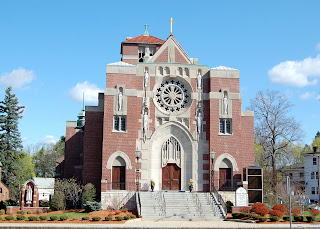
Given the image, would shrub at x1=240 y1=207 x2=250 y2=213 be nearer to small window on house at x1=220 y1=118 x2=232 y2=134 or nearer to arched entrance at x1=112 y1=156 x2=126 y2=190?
small window on house at x1=220 y1=118 x2=232 y2=134

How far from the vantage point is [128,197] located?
36438 millimetres

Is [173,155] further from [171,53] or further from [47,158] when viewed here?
Result: [47,158]

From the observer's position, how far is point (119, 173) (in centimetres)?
3859

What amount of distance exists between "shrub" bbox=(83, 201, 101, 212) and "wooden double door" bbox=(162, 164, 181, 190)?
680cm

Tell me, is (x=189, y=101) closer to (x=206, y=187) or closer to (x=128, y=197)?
(x=206, y=187)

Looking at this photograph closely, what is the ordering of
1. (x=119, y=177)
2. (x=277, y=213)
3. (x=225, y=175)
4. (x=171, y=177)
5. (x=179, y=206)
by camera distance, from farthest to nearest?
(x=171, y=177), (x=225, y=175), (x=119, y=177), (x=179, y=206), (x=277, y=213)

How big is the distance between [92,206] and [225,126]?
13910 millimetres

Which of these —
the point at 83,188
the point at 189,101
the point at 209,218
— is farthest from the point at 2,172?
the point at 209,218

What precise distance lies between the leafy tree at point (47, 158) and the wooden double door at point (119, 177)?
51.6 metres

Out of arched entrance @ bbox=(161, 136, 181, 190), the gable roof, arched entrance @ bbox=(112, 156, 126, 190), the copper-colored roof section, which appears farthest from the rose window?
the copper-colored roof section

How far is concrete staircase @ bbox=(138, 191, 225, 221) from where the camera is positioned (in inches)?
1241

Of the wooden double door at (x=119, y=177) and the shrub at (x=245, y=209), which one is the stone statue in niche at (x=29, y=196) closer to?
the wooden double door at (x=119, y=177)

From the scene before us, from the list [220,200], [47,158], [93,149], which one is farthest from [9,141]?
[47,158]

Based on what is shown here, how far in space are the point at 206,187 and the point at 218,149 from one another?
11.6 ft
